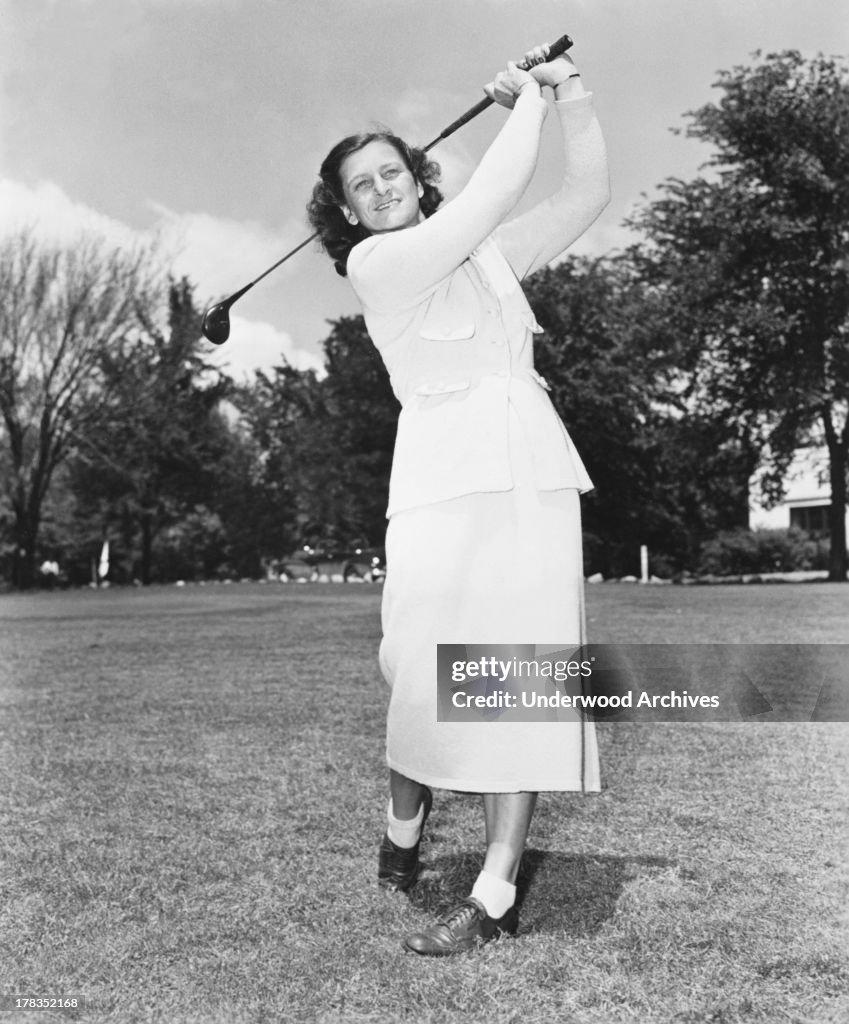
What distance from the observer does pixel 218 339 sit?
317 centimetres

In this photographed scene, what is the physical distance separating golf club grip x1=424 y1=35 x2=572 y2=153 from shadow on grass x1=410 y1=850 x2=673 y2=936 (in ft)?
6.22

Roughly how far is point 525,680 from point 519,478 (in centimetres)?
45

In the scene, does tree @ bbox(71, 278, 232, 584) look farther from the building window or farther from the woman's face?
the woman's face

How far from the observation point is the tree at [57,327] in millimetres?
22734

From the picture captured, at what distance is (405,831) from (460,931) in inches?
18.1

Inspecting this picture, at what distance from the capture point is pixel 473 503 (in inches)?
100

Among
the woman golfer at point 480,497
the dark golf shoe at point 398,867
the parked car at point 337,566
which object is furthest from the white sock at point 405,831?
the parked car at point 337,566

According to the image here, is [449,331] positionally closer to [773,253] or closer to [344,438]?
[773,253]

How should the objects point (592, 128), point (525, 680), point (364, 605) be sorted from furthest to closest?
1. point (364, 605)
2. point (592, 128)
3. point (525, 680)

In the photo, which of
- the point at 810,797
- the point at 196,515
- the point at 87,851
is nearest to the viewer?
the point at 87,851

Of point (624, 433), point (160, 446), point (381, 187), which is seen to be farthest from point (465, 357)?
point (160, 446)

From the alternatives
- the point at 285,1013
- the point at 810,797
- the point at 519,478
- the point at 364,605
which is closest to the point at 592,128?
the point at 519,478

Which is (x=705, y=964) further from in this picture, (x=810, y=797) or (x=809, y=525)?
(x=809, y=525)

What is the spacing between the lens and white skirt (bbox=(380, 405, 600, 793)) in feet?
8.25
